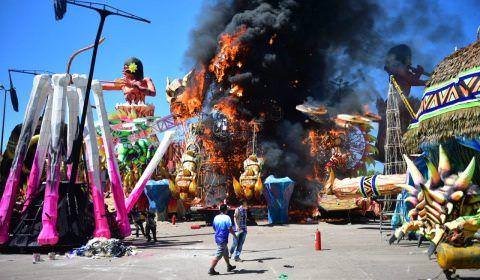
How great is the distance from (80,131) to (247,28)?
26854 mm

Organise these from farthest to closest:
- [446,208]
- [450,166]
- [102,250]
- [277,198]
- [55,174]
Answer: [277,198]
[55,174]
[102,250]
[450,166]
[446,208]

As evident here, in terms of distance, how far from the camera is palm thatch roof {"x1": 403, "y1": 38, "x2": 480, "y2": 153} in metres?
10.2

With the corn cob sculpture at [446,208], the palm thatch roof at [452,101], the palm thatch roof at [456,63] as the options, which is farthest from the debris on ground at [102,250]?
the palm thatch roof at [456,63]

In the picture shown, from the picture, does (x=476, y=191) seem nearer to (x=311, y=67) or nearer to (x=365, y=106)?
(x=311, y=67)

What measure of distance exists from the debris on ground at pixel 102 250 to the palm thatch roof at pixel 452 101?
9444 mm

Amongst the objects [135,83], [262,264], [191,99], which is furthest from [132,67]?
[262,264]

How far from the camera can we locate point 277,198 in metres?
31.6

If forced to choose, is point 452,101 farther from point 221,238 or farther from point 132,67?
point 132,67

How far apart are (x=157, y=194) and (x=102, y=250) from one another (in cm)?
2022

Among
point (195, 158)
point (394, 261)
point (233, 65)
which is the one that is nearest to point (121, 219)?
point (394, 261)

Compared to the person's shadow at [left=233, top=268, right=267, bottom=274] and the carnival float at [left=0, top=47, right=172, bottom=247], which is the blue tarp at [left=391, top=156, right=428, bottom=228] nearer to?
the person's shadow at [left=233, top=268, right=267, bottom=274]

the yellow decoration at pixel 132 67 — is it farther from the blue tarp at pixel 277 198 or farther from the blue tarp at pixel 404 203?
the blue tarp at pixel 404 203

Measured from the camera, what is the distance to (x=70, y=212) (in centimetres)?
1723

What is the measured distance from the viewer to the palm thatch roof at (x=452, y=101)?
10.2 meters
